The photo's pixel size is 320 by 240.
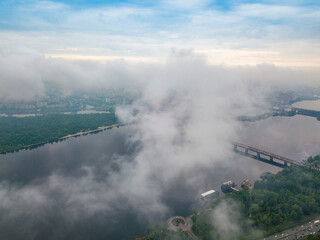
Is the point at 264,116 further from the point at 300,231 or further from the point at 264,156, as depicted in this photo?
the point at 300,231

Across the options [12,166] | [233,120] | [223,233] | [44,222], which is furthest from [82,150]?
[233,120]

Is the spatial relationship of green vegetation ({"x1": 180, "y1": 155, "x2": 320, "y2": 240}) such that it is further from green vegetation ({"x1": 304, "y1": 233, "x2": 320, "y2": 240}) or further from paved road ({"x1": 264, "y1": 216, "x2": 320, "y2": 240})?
paved road ({"x1": 264, "y1": 216, "x2": 320, "y2": 240})

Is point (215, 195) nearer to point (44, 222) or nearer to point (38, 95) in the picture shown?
point (44, 222)

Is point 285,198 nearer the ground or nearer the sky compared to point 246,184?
nearer the sky

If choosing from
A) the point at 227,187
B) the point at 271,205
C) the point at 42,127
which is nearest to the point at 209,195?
the point at 227,187

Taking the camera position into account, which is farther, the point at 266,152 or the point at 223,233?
the point at 266,152

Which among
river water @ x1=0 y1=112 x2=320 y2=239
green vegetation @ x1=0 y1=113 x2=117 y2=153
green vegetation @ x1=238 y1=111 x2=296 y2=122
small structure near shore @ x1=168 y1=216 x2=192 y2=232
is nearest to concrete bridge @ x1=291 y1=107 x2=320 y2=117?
green vegetation @ x1=238 y1=111 x2=296 y2=122
